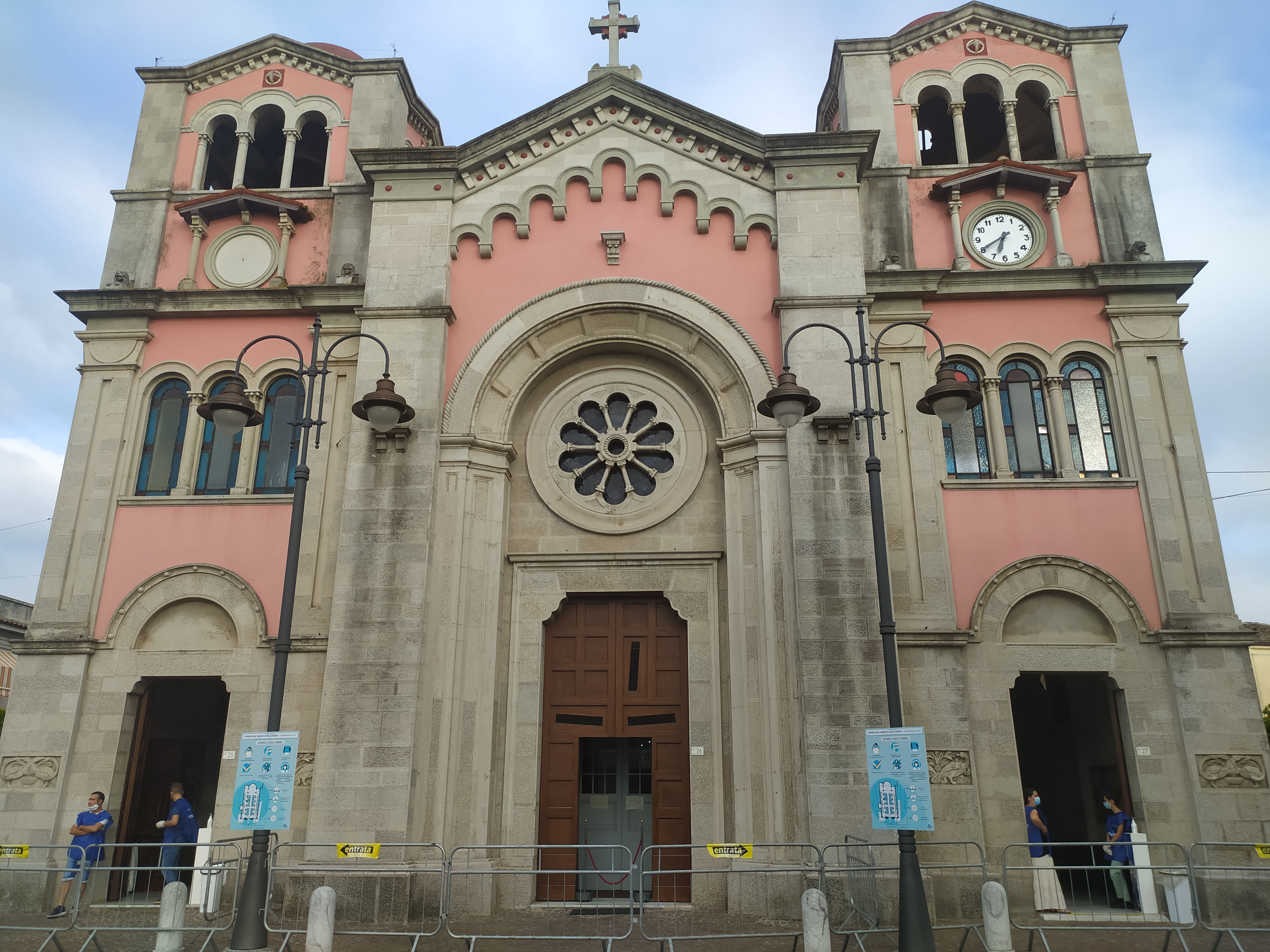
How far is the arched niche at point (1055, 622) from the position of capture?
14.4m

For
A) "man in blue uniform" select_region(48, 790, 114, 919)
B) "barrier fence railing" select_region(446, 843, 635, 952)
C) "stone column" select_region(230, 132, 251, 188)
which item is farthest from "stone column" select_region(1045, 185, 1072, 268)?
"man in blue uniform" select_region(48, 790, 114, 919)

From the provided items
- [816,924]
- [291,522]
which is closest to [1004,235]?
[816,924]

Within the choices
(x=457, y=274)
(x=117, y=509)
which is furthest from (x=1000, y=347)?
(x=117, y=509)

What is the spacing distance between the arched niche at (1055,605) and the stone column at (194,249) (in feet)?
48.5

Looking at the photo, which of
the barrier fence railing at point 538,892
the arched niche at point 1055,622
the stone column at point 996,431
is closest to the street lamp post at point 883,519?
the arched niche at point 1055,622

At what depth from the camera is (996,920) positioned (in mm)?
9656

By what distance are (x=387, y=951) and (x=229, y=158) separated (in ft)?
51.8

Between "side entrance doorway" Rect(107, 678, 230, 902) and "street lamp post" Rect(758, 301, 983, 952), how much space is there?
9354 mm

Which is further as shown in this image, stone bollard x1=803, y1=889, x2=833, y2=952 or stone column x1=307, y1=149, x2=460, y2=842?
stone column x1=307, y1=149, x2=460, y2=842

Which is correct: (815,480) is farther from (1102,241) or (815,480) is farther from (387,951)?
(387,951)

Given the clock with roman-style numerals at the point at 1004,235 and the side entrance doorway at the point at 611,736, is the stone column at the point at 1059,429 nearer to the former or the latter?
the clock with roman-style numerals at the point at 1004,235

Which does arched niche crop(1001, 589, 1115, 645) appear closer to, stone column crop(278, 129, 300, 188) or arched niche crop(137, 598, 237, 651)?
arched niche crop(137, 598, 237, 651)

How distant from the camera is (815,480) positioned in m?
13.9

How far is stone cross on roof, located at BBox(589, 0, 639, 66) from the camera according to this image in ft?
57.1
